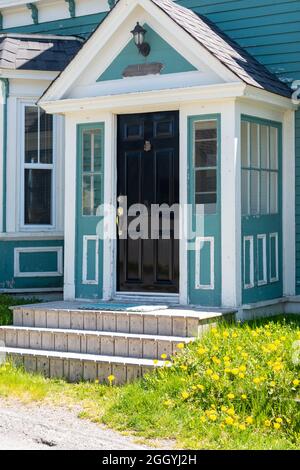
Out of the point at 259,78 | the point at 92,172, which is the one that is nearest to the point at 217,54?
the point at 259,78

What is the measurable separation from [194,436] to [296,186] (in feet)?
16.6

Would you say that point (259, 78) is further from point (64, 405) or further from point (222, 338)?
point (64, 405)

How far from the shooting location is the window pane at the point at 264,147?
9.95 metres

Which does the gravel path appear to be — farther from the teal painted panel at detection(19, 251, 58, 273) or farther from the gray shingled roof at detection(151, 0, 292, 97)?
the teal painted panel at detection(19, 251, 58, 273)

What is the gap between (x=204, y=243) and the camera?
9.26 metres

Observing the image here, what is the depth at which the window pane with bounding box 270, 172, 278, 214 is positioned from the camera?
33.4ft

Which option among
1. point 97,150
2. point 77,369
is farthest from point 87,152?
point 77,369

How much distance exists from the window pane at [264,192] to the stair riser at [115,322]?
2.05m

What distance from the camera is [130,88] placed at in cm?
978

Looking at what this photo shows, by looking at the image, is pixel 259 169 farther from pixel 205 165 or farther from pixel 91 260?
pixel 91 260

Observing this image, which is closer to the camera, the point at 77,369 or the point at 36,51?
the point at 77,369

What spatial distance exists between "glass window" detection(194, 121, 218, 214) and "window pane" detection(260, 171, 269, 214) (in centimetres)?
93

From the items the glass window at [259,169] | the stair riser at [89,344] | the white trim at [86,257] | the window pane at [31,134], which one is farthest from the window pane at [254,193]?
the window pane at [31,134]

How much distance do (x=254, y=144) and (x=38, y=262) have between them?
154 inches
